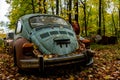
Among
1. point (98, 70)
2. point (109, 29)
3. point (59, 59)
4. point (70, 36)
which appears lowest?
point (109, 29)

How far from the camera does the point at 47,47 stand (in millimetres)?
6922

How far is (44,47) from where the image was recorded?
22.8 feet

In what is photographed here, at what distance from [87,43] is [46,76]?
1794mm

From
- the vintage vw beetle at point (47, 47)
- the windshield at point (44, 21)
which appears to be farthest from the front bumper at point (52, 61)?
the windshield at point (44, 21)

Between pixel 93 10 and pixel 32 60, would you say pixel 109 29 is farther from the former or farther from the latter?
pixel 32 60

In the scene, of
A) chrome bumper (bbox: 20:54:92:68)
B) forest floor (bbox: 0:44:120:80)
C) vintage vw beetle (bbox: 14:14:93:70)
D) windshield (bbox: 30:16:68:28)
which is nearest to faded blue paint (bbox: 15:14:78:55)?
vintage vw beetle (bbox: 14:14:93:70)

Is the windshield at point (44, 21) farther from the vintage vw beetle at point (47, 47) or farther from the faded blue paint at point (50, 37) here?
the faded blue paint at point (50, 37)

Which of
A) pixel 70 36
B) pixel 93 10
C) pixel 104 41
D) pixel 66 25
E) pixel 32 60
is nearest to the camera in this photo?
pixel 32 60

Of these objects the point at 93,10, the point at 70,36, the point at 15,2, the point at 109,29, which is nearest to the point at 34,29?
the point at 70,36

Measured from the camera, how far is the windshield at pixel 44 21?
26.1 feet

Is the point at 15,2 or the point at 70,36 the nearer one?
the point at 70,36

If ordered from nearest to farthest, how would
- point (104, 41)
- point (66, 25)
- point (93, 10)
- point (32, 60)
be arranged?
point (32, 60), point (66, 25), point (104, 41), point (93, 10)

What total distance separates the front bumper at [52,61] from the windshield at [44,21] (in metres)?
1.51

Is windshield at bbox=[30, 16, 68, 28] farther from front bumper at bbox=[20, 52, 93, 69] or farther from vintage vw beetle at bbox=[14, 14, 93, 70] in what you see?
front bumper at bbox=[20, 52, 93, 69]
